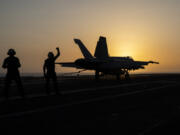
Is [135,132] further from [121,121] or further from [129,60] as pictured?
[129,60]

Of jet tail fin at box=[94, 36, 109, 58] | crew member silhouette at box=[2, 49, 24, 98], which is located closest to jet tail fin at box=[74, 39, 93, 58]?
jet tail fin at box=[94, 36, 109, 58]

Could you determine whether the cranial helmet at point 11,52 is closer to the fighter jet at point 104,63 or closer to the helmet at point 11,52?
the helmet at point 11,52

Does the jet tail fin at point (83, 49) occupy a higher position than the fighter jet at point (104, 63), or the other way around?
the jet tail fin at point (83, 49)

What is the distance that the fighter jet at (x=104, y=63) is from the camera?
39287mm

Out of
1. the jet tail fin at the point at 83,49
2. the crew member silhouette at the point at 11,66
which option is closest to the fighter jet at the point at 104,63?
the jet tail fin at the point at 83,49

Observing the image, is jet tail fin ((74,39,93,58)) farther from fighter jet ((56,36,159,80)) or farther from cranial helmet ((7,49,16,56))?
cranial helmet ((7,49,16,56))

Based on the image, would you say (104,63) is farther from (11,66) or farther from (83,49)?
(11,66)

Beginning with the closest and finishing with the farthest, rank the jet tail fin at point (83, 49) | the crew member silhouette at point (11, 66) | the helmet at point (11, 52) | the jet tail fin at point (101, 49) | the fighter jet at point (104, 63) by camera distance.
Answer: the helmet at point (11, 52) → the crew member silhouette at point (11, 66) → the fighter jet at point (104, 63) → the jet tail fin at point (101, 49) → the jet tail fin at point (83, 49)

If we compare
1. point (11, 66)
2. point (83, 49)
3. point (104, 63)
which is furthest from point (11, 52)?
point (83, 49)

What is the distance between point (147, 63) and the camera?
155 feet

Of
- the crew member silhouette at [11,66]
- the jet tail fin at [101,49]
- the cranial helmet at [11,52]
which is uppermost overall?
the jet tail fin at [101,49]

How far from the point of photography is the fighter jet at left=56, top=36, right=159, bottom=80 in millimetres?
39287

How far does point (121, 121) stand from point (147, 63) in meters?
38.6

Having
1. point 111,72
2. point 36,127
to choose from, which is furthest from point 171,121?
point 111,72
